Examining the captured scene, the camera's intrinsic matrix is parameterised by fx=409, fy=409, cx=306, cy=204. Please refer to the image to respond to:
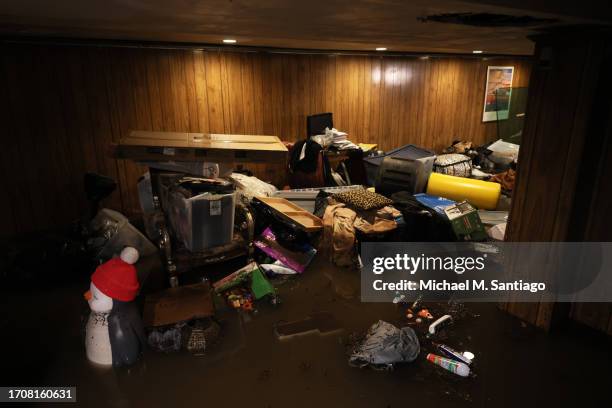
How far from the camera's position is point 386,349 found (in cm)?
229

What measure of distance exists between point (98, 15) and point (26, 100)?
2755mm

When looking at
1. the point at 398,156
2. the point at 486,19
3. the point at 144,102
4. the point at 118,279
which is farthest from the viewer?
the point at 398,156

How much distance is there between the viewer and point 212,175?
11.5 feet

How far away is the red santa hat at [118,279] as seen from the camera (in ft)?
7.09

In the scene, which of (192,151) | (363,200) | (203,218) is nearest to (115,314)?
(203,218)

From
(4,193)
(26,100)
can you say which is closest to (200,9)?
(26,100)

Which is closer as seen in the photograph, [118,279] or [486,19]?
[486,19]

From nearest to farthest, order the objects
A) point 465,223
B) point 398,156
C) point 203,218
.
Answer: point 203,218
point 465,223
point 398,156

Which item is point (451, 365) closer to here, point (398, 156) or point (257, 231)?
point (257, 231)

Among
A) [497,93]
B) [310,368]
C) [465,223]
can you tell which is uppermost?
[497,93]

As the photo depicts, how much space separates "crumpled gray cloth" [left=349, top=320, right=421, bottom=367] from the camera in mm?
2281

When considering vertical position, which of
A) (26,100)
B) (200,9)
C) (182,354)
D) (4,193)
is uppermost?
(200,9)

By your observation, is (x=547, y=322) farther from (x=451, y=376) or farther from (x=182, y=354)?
(x=182, y=354)

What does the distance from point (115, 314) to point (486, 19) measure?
2307 millimetres
